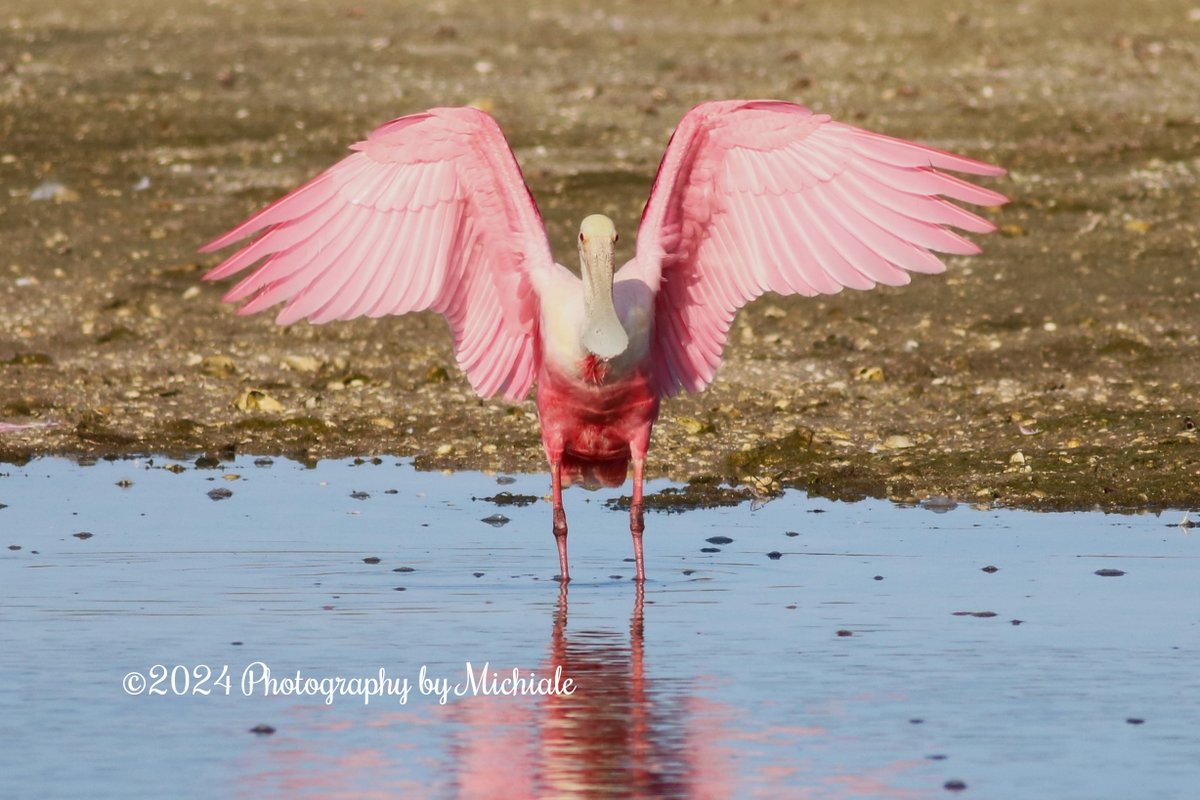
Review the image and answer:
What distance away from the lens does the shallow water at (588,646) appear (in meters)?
6.79

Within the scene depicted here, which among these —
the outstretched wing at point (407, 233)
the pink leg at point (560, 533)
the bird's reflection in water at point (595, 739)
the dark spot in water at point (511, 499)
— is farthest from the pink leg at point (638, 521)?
the dark spot in water at point (511, 499)

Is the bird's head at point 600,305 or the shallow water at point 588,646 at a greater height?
the bird's head at point 600,305

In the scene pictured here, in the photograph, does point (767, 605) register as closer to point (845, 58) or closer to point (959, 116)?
point (959, 116)

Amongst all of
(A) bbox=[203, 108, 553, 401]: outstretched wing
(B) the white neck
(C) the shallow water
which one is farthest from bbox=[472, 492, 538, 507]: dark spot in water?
(B) the white neck

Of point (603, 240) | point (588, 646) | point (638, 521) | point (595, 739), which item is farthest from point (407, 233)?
point (595, 739)

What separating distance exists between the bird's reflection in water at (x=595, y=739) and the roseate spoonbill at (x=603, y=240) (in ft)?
5.81

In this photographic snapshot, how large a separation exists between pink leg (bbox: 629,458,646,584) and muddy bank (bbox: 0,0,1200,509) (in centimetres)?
154

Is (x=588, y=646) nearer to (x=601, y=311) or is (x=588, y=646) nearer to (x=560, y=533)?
(x=560, y=533)

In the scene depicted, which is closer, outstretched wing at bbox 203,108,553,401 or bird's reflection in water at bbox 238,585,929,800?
bird's reflection in water at bbox 238,585,929,800

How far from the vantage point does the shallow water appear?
6.79 meters

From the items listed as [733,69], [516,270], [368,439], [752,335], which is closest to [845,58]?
[733,69]

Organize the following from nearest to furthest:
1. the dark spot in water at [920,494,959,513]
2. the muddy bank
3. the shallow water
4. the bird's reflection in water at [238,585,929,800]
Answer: the bird's reflection in water at [238,585,929,800] < the shallow water < the dark spot in water at [920,494,959,513] < the muddy bank

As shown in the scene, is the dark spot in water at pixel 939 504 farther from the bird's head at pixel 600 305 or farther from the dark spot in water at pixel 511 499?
the bird's head at pixel 600 305

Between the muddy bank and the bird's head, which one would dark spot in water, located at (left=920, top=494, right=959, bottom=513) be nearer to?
the muddy bank
